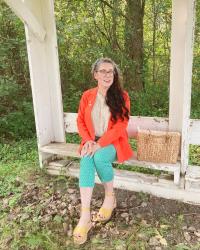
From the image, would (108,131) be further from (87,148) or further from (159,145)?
(159,145)

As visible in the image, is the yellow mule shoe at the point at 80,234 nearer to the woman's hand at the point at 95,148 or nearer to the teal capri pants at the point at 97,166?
the teal capri pants at the point at 97,166

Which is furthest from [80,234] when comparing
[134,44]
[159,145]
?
[134,44]

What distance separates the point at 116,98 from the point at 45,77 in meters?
1.18

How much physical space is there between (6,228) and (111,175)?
47.0 inches

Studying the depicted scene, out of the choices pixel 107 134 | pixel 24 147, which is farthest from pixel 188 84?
pixel 24 147

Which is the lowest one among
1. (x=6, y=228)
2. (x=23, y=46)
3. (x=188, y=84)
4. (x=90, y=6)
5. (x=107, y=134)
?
(x=6, y=228)

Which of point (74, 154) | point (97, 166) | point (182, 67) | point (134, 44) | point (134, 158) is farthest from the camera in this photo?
point (134, 44)

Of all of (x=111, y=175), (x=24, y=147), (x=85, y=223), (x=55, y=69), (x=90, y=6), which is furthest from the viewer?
(x=90, y=6)

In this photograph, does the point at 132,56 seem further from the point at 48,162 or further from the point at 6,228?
the point at 6,228

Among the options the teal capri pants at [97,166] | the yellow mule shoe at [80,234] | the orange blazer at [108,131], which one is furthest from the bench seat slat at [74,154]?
the yellow mule shoe at [80,234]

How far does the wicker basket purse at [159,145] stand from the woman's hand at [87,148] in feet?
1.82

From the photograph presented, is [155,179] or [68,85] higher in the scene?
[68,85]

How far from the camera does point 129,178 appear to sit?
3.73 m

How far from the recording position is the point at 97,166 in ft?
10.5
